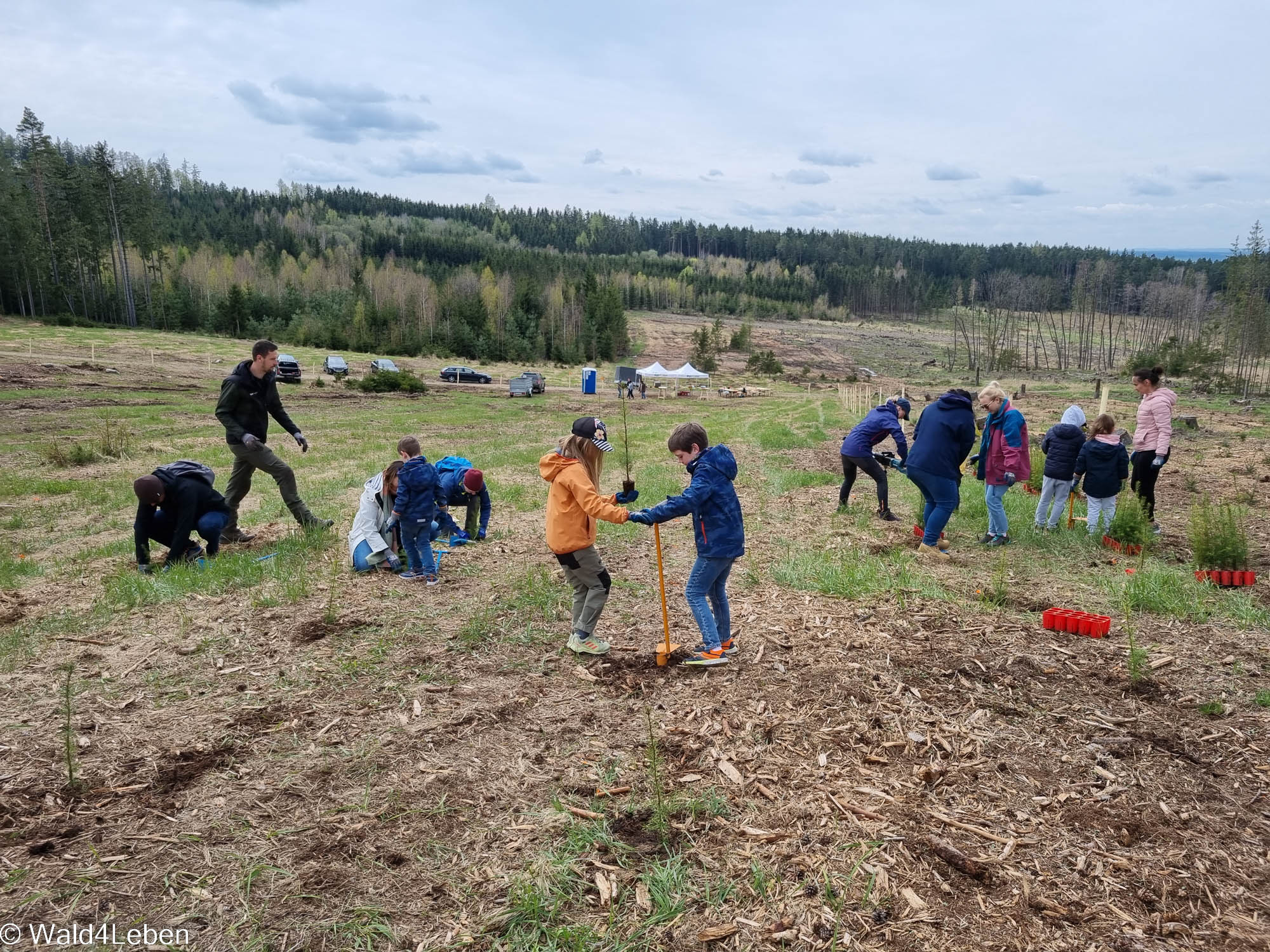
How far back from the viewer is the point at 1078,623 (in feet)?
20.6

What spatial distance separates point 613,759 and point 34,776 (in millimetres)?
3452

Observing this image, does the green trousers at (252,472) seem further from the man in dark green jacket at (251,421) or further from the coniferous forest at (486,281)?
the coniferous forest at (486,281)

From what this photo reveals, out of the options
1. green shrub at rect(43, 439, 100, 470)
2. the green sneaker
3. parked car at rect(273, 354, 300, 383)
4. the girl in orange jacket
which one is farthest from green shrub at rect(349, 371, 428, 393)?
the girl in orange jacket

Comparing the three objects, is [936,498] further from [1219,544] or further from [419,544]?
[419,544]

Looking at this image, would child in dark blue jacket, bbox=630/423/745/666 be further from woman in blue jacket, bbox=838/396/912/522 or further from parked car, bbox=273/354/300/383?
parked car, bbox=273/354/300/383

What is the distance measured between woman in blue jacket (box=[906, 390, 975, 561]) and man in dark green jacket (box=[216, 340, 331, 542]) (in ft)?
24.0

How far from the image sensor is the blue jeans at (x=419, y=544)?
25.9ft

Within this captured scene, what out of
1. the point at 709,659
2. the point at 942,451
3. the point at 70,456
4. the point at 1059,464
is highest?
the point at 942,451

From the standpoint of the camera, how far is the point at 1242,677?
5391 millimetres

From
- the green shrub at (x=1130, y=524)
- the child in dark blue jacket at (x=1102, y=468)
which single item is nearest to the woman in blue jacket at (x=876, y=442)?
the child in dark blue jacket at (x=1102, y=468)

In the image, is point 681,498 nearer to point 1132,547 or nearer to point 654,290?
point 1132,547

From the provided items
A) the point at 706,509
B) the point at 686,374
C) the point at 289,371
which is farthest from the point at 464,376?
the point at 706,509

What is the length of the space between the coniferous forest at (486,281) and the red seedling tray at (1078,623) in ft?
168

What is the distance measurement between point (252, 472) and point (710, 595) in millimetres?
6360
